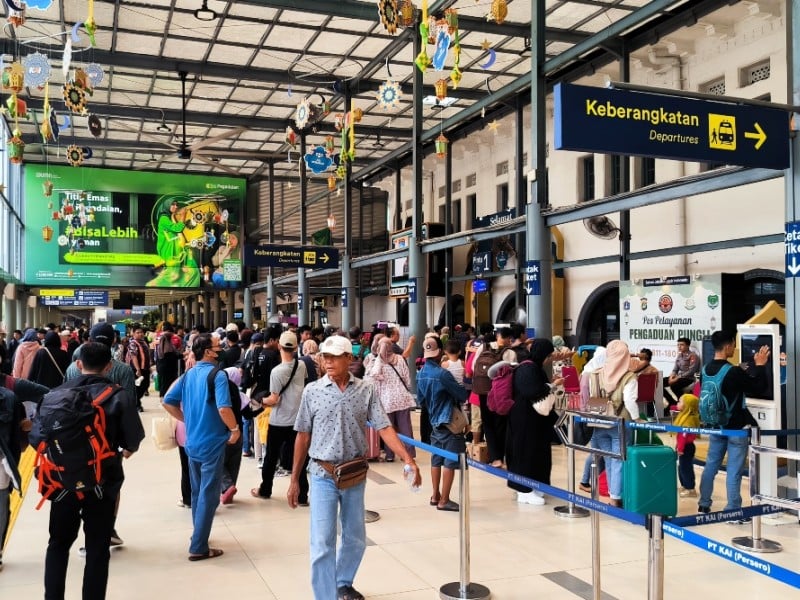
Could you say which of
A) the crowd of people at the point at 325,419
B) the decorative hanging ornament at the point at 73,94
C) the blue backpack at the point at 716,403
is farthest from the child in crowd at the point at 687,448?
the decorative hanging ornament at the point at 73,94

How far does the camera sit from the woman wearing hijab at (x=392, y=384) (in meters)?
8.12

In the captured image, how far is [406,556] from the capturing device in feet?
17.4

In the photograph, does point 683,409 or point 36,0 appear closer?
point 36,0

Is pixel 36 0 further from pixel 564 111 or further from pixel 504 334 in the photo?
pixel 504 334

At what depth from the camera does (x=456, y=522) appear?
245 inches

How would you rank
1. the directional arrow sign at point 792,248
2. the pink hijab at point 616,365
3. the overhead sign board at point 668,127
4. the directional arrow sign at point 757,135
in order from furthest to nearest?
the pink hijab at point 616,365
the directional arrow sign at point 792,248
the directional arrow sign at point 757,135
the overhead sign board at point 668,127

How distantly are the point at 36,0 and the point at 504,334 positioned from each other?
564cm

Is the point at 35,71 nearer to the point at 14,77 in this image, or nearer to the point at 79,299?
the point at 14,77

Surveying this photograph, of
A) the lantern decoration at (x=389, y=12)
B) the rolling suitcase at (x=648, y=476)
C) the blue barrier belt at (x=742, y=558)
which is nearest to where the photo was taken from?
the blue barrier belt at (x=742, y=558)

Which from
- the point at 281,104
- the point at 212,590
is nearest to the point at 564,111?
the point at 212,590

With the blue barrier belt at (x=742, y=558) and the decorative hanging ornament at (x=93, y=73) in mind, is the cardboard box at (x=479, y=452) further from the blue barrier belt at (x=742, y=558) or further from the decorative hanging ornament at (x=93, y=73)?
the decorative hanging ornament at (x=93, y=73)

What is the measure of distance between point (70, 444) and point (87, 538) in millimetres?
548

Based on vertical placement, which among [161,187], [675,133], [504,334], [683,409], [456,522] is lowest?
[456,522]

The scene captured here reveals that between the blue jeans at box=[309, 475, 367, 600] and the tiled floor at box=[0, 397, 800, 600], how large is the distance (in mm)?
666
